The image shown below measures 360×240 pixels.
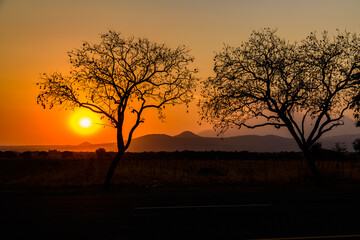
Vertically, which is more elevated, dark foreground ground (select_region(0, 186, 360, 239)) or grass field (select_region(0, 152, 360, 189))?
grass field (select_region(0, 152, 360, 189))

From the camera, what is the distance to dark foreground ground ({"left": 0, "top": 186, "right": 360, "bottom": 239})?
8359 mm

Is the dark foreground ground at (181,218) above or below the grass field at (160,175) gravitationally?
below

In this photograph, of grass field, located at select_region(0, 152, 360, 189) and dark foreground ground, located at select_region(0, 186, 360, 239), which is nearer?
dark foreground ground, located at select_region(0, 186, 360, 239)

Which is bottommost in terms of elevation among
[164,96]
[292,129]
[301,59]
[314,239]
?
[314,239]

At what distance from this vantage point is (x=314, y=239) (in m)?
7.92

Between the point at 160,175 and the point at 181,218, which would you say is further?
the point at 160,175

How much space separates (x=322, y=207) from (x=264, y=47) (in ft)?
41.2

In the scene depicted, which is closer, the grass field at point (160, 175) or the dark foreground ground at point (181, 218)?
the dark foreground ground at point (181, 218)

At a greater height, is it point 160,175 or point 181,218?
point 160,175

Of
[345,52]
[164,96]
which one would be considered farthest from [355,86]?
[164,96]

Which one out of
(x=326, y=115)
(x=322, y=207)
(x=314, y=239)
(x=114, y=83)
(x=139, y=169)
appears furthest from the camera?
(x=139, y=169)

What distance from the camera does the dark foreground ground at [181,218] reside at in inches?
329

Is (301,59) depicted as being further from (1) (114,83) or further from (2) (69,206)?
(2) (69,206)

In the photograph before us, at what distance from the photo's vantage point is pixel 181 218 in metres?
10.1
